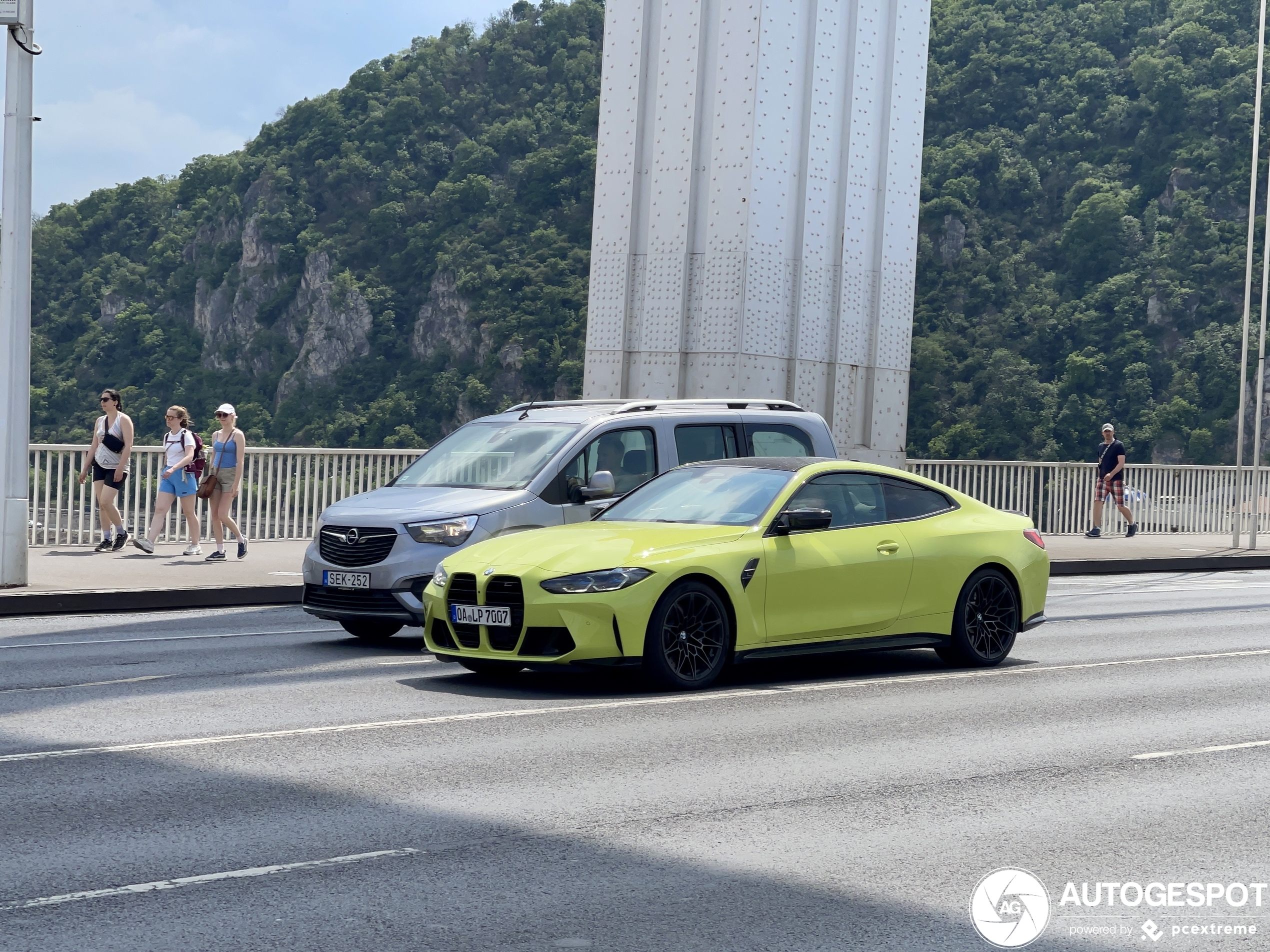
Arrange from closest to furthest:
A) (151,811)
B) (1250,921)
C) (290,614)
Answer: (1250,921) → (151,811) → (290,614)

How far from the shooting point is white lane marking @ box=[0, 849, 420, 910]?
4.79 m

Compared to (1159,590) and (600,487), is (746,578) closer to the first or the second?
(600,487)

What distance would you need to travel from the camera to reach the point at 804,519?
9742 mm

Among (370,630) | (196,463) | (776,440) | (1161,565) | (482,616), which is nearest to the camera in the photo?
(482,616)

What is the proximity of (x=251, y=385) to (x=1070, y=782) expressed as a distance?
322ft

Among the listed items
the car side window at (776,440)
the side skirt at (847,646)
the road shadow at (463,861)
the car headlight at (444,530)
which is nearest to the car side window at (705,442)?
the car side window at (776,440)

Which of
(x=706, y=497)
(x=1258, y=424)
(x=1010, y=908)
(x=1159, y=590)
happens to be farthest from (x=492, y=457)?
(x=1258, y=424)

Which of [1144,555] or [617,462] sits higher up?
[617,462]

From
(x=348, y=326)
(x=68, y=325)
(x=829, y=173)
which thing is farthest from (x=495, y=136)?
(x=829, y=173)

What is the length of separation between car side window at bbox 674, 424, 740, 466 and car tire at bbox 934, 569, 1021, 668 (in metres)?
2.62

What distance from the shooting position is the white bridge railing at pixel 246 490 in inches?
755

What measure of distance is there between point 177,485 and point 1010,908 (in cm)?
1521

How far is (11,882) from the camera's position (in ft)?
16.4

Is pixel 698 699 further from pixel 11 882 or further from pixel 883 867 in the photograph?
pixel 11 882
